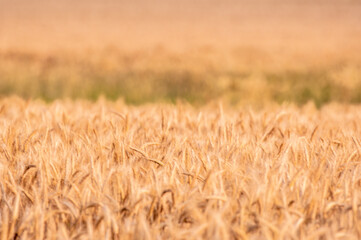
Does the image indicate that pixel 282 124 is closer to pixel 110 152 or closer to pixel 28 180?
pixel 110 152

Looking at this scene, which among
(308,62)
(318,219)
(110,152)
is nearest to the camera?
(318,219)

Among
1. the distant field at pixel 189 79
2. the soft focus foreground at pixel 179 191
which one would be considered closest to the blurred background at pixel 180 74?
the distant field at pixel 189 79

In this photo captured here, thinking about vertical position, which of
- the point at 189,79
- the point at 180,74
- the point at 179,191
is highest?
the point at 180,74

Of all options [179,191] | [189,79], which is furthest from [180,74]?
[179,191]

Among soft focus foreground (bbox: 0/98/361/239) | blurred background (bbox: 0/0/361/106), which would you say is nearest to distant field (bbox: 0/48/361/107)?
blurred background (bbox: 0/0/361/106)

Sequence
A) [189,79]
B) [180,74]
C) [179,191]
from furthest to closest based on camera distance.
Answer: [180,74] → [189,79] → [179,191]

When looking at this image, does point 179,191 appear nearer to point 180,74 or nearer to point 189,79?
point 189,79

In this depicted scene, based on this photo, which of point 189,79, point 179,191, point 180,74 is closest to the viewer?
point 179,191

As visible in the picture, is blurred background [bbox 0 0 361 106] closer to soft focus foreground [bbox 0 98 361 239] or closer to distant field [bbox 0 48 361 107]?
distant field [bbox 0 48 361 107]

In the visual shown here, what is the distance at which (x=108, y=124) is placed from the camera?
2789 millimetres

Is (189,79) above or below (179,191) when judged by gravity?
above

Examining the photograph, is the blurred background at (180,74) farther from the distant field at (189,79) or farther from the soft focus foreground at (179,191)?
the soft focus foreground at (179,191)

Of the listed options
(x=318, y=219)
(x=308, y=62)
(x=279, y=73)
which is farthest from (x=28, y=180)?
(x=308, y=62)

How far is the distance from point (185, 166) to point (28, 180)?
554mm
